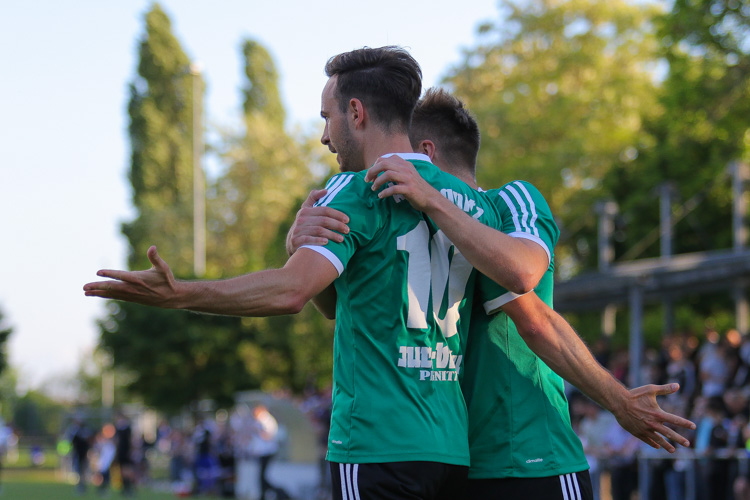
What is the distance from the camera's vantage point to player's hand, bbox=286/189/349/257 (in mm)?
3166

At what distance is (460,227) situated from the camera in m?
3.28

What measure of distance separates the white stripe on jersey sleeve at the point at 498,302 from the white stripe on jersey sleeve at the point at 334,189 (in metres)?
0.73

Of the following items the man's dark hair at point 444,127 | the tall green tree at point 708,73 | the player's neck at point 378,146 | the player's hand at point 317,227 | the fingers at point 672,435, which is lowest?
the fingers at point 672,435

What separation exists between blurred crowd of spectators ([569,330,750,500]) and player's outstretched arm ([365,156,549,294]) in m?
8.82

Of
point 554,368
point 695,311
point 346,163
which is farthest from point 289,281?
point 695,311

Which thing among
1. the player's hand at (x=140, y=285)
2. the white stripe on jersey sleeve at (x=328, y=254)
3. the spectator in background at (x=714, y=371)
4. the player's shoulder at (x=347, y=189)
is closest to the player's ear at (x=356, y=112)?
the player's shoulder at (x=347, y=189)

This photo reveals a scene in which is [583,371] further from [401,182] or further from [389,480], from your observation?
[401,182]

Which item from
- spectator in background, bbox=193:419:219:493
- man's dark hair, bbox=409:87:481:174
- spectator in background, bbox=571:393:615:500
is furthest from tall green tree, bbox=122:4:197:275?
man's dark hair, bbox=409:87:481:174

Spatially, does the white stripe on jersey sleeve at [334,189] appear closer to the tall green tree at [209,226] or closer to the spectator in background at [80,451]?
the spectator in background at [80,451]

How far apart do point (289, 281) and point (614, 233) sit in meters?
32.4

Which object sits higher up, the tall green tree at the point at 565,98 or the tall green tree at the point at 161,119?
the tall green tree at the point at 161,119

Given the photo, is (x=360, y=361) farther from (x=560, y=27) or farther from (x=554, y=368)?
(x=560, y=27)

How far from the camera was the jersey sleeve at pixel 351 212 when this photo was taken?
3164 mm

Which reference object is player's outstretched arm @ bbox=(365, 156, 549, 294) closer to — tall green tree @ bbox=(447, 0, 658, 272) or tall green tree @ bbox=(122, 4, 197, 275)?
tall green tree @ bbox=(447, 0, 658, 272)
